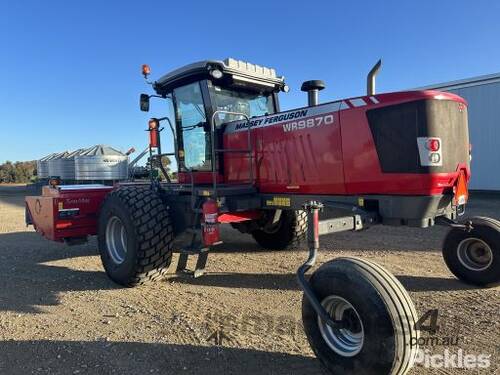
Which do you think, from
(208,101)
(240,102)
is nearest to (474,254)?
(240,102)

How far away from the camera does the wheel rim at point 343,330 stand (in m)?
2.97

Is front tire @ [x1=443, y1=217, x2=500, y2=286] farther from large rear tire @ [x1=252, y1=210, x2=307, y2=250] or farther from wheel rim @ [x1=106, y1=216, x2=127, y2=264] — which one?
wheel rim @ [x1=106, y1=216, x2=127, y2=264]

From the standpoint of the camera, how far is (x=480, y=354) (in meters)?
3.27

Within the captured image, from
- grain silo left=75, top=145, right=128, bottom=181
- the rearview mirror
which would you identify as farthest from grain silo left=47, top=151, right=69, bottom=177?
the rearview mirror

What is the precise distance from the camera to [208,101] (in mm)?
5508

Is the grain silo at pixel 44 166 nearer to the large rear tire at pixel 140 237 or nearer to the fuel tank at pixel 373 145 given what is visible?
the large rear tire at pixel 140 237

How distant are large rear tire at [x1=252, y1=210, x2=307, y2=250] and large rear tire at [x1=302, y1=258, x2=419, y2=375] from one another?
349 centimetres

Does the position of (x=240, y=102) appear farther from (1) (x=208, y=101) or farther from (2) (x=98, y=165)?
(2) (x=98, y=165)

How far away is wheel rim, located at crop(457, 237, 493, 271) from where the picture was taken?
4.96 m

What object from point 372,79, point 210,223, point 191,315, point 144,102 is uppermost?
point 144,102

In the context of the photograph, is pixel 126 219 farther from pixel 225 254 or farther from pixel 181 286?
pixel 225 254

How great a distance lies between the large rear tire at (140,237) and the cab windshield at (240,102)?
4.60 feet

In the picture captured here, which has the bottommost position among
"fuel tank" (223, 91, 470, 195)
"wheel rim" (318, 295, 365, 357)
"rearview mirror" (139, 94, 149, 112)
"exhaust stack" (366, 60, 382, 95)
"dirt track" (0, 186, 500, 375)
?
"dirt track" (0, 186, 500, 375)

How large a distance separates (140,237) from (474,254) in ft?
13.0
